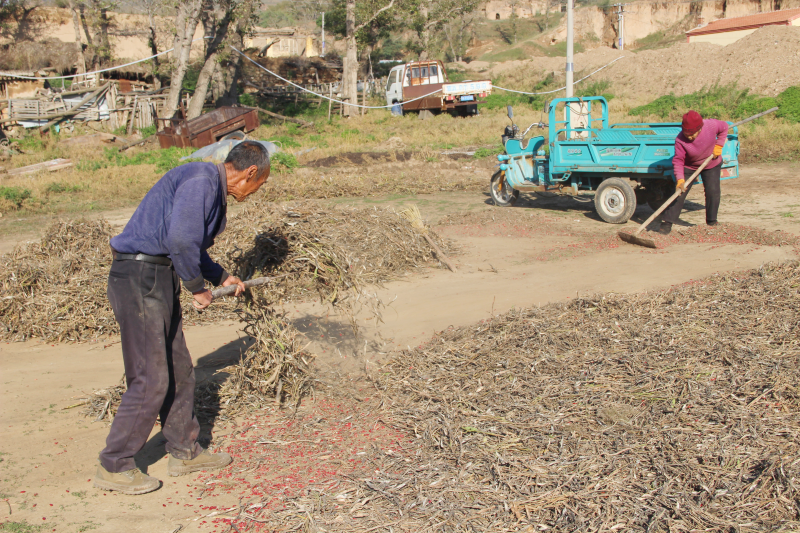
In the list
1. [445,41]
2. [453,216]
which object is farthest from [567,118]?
[445,41]

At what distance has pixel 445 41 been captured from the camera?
52312mm

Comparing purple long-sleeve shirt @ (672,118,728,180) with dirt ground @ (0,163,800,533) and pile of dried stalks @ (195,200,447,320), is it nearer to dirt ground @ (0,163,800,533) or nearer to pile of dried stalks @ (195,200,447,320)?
dirt ground @ (0,163,800,533)

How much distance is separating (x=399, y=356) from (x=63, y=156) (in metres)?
17.0

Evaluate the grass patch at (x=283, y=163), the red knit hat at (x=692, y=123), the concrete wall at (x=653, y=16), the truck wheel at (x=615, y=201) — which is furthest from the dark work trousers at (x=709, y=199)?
the concrete wall at (x=653, y=16)

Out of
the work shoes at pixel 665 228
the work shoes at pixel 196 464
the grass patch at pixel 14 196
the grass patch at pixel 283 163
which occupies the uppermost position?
the grass patch at pixel 283 163

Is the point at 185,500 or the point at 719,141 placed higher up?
the point at 719,141

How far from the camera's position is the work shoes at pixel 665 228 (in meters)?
8.60

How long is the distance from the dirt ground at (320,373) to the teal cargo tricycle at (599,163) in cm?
50

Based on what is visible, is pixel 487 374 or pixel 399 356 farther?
pixel 399 356

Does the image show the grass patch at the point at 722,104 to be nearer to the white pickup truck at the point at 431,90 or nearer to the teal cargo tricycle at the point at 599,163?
the white pickup truck at the point at 431,90

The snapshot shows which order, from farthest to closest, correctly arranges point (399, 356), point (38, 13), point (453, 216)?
1. point (38, 13)
2. point (453, 216)
3. point (399, 356)

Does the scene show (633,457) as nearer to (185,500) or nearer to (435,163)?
(185,500)

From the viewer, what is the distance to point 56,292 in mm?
6234

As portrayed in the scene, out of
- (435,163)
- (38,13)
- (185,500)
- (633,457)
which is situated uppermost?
(38,13)
